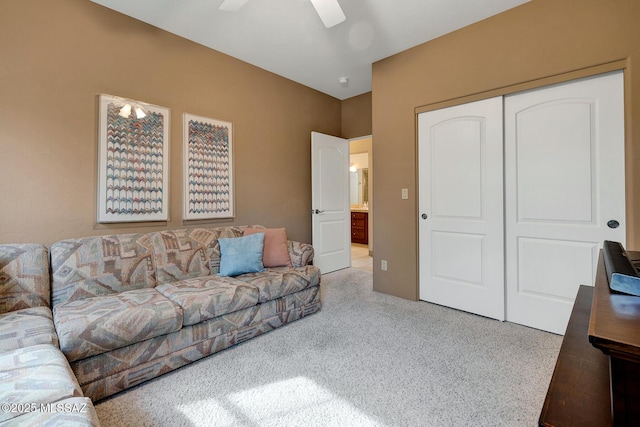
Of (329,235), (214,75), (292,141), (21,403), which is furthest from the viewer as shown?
(329,235)

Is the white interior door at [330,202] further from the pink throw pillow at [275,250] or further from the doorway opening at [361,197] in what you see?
the doorway opening at [361,197]

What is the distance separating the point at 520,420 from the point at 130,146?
10.6ft

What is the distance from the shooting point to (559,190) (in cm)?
229

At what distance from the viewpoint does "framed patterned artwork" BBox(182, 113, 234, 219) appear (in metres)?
2.91

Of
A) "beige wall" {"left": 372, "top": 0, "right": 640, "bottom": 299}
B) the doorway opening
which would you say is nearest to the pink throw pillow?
"beige wall" {"left": 372, "top": 0, "right": 640, "bottom": 299}

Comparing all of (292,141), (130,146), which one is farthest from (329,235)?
(130,146)

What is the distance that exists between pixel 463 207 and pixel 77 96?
3.45m

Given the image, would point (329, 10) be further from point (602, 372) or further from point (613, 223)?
point (613, 223)

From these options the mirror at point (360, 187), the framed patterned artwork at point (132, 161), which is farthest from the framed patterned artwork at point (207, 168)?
the mirror at point (360, 187)

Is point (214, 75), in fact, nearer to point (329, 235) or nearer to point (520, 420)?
point (329, 235)

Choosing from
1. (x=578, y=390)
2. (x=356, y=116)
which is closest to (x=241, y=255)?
(x=578, y=390)

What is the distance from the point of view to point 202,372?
1.82 metres

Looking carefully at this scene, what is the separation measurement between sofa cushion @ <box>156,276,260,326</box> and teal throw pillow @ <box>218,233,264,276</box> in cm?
18

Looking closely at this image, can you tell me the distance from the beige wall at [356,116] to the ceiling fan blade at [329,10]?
95.8 inches
